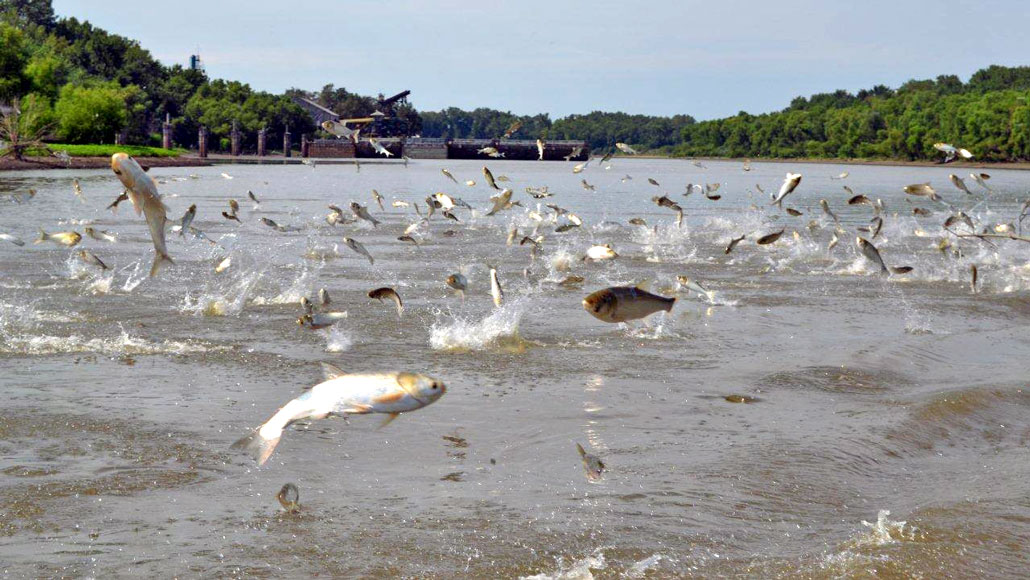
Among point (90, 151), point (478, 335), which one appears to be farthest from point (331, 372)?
point (90, 151)

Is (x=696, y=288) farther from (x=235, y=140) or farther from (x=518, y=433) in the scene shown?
(x=235, y=140)

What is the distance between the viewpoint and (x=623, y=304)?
23.5ft

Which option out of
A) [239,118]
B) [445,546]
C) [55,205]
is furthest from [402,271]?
[239,118]

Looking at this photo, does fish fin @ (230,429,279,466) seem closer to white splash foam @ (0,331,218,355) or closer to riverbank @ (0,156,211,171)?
white splash foam @ (0,331,218,355)

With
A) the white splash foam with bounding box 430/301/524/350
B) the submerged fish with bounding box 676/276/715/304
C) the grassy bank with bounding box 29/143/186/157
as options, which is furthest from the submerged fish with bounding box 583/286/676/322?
the grassy bank with bounding box 29/143/186/157

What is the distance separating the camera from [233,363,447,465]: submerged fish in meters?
4.39

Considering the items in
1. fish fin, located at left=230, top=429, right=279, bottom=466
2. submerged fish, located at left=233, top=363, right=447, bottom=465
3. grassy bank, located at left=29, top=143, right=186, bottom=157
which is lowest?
grassy bank, located at left=29, top=143, right=186, bottom=157

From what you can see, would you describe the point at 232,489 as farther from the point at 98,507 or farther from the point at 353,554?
the point at 353,554

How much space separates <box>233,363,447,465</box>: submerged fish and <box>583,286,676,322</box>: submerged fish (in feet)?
8.85

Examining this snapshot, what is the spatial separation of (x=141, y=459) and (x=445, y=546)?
2488 mm

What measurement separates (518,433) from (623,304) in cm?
162

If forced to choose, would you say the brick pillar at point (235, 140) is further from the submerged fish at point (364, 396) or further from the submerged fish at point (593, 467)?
the submerged fish at point (364, 396)

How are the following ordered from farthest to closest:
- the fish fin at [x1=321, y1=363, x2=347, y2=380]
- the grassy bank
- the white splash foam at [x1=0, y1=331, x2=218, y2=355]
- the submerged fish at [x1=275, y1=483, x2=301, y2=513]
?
the grassy bank, the white splash foam at [x1=0, y1=331, x2=218, y2=355], the submerged fish at [x1=275, y1=483, x2=301, y2=513], the fish fin at [x1=321, y1=363, x2=347, y2=380]

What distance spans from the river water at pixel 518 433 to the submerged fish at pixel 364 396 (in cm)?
123
